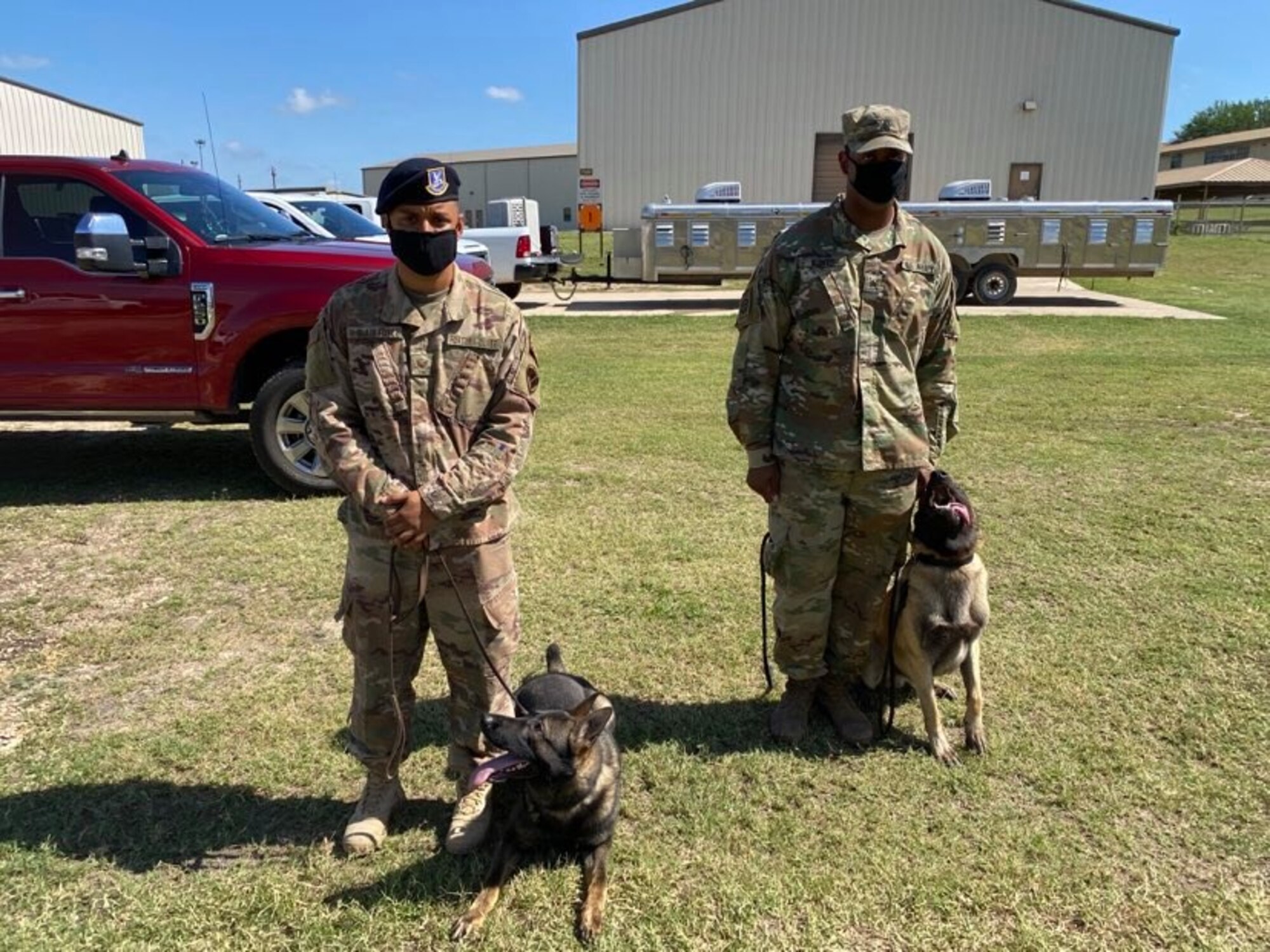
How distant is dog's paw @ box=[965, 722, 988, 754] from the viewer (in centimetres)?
298

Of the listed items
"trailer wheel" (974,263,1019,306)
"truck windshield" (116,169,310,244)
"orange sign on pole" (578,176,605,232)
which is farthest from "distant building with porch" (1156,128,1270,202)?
"truck windshield" (116,169,310,244)

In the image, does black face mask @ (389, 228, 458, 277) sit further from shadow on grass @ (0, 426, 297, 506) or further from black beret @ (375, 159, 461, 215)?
shadow on grass @ (0, 426, 297, 506)

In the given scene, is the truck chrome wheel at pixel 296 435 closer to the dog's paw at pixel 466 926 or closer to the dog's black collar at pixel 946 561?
the dog's paw at pixel 466 926

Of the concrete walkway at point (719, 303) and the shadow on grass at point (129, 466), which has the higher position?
the concrete walkway at point (719, 303)

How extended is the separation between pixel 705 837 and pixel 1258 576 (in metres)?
3.26

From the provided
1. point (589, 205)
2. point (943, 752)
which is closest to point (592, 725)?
point (943, 752)

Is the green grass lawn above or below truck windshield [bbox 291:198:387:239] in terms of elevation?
below

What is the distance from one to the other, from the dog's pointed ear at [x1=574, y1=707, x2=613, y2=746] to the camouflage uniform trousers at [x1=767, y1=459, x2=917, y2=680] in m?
0.99

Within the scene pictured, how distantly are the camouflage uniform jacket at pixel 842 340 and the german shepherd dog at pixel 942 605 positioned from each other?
197mm

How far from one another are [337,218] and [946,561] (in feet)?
33.5

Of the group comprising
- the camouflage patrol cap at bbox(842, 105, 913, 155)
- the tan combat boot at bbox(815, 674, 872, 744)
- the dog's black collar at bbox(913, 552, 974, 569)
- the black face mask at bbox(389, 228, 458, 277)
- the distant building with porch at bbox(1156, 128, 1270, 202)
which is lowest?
the tan combat boot at bbox(815, 674, 872, 744)

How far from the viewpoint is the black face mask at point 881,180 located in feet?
8.61

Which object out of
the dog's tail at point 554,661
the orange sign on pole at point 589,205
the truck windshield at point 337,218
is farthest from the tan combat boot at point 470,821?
the orange sign on pole at point 589,205

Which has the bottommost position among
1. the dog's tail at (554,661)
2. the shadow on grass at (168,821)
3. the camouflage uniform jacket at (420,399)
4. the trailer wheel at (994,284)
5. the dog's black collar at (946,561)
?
the shadow on grass at (168,821)
